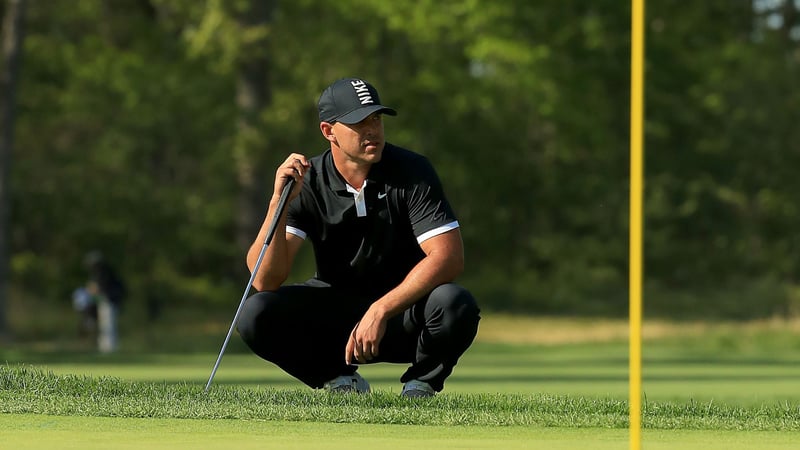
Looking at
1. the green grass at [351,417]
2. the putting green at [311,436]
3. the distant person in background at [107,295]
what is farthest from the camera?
the distant person in background at [107,295]

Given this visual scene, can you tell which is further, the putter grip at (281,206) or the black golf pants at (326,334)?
the black golf pants at (326,334)

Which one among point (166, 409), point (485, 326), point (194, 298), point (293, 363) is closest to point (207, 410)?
point (166, 409)

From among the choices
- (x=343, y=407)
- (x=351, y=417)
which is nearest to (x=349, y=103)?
(x=343, y=407)

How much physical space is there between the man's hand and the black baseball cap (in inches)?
34.4

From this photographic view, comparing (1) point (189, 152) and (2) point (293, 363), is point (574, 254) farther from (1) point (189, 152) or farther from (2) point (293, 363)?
(2) point (293, 363)

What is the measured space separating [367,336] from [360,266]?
0.69 metres

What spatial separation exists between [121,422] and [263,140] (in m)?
22.6

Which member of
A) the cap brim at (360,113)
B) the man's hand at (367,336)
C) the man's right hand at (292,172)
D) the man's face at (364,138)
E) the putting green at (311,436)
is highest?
the cap brim at (360,113)

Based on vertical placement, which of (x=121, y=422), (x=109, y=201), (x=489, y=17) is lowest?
(x=121, y=422)

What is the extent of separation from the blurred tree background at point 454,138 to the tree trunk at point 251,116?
5 centimetres

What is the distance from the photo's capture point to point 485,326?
2753 cm

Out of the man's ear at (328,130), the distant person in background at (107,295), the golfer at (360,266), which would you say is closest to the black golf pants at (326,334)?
the golfer at (360,266)

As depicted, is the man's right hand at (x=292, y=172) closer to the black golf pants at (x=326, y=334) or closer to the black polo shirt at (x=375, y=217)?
the black polo shirt at (x=375, y=217)

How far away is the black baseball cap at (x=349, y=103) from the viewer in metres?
7.11
